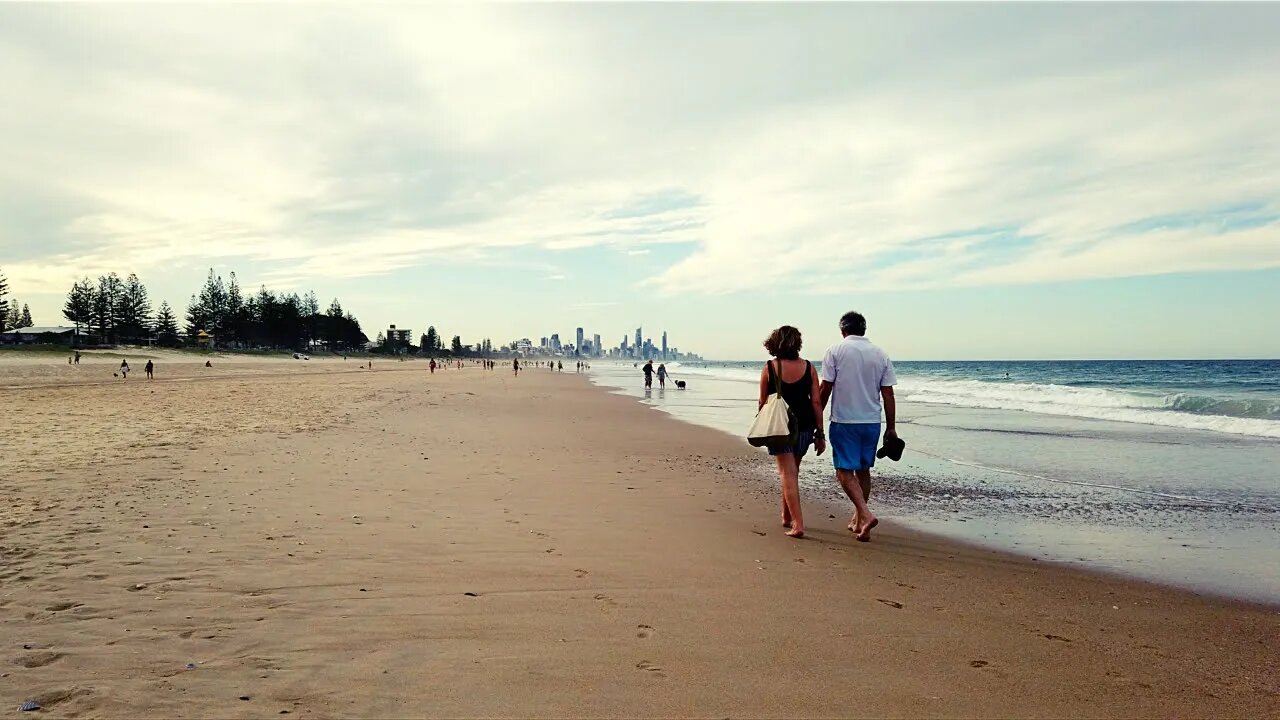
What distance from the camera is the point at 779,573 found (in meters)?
5.20

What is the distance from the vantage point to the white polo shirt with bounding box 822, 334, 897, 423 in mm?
6383

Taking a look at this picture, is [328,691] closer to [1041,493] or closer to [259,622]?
[259,622]

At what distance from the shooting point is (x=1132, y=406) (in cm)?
2656

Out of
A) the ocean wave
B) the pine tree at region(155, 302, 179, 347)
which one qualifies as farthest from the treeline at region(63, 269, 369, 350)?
the ocean wave

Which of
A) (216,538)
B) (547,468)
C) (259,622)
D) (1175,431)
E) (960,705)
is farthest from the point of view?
(1175,431)

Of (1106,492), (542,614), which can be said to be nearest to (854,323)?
(542,614)

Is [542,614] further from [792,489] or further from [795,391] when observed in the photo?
[795,391]

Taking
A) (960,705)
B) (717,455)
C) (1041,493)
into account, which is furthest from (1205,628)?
(717,455)

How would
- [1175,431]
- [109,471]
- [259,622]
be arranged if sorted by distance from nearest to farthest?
[259,622] → [109,471] → [1175,431]

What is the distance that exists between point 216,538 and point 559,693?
412 centimetres

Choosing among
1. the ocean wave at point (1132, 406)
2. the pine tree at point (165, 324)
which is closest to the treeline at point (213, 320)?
the pine tree at point (165, 324)

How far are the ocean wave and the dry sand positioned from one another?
56.0ft

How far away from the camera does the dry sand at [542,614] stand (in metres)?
3.18

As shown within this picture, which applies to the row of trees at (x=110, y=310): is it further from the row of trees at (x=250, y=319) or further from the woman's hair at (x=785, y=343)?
the woman's hair at (x=785, y=343)
